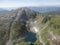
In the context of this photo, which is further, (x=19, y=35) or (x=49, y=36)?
(x=19, y=35)

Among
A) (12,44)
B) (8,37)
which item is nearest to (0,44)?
(12,44)

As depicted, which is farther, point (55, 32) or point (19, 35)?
point (19, 35)

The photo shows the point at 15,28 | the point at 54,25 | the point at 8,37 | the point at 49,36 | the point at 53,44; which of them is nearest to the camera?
the point at 53,44

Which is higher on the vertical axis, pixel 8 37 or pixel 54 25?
pixel 54 25

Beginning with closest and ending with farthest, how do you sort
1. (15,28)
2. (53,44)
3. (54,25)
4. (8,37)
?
(53,44) → (54,25) → (8,37) → (15,28)

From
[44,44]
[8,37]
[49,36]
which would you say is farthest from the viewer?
[8,37]

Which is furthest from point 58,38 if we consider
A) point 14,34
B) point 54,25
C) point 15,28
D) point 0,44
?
point 15,28

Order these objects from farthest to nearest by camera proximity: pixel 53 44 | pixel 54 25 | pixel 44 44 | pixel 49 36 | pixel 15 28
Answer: pixel 15 28
pixel 54 25
pixel 49 36
pixel 44 44
pixel 53 44

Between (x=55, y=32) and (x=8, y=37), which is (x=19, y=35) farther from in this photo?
(x=55, y=32)

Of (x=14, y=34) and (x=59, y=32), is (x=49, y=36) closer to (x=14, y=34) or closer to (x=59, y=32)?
(x=59, y=32)
